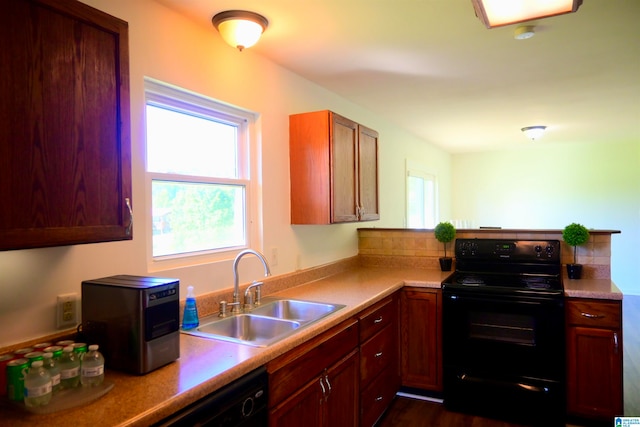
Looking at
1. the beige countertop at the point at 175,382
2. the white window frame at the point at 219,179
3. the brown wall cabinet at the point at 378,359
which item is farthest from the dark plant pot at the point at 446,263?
Answer: the white window frame at the point at 219,179

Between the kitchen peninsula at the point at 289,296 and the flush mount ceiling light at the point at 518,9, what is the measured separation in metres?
1.50

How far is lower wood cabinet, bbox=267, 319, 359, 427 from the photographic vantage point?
1.62 metres

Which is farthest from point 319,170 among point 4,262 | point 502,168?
point 502,168

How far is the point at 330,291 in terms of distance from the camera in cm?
265

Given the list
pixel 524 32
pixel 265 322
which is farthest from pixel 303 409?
pixel 524 32

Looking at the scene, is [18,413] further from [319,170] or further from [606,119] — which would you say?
[606,119]

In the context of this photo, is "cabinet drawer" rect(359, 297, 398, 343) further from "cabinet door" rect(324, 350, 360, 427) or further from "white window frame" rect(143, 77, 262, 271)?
"white window frame" rect(143, 77, 262, 271)

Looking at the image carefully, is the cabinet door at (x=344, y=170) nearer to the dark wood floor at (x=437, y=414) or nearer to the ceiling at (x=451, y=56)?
the ceiling at (x=451, y=56)

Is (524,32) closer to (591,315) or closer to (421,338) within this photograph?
(591,315)

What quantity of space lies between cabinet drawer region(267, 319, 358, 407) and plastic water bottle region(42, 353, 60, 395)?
68cm

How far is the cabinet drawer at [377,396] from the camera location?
234 cm

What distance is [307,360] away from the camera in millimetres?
1793

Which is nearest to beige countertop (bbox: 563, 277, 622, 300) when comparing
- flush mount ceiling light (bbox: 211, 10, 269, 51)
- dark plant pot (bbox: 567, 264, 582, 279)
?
dark plant pot (bbox: 567, 264, 582, 279)

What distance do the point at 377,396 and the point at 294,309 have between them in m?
0.77
